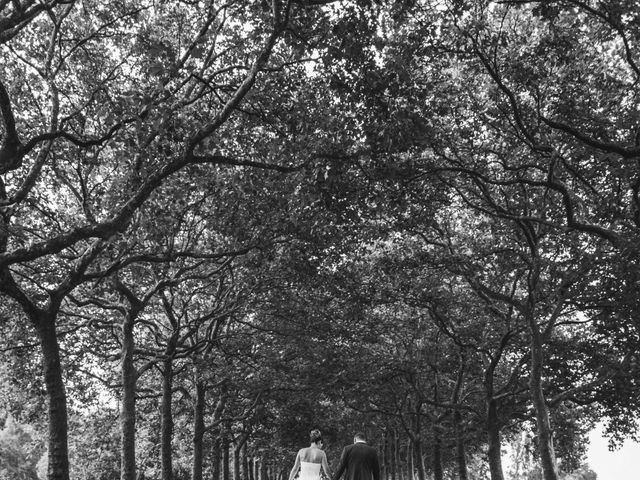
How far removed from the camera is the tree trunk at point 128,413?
1628 centimetres

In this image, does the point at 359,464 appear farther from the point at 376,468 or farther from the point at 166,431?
the point at 166,431

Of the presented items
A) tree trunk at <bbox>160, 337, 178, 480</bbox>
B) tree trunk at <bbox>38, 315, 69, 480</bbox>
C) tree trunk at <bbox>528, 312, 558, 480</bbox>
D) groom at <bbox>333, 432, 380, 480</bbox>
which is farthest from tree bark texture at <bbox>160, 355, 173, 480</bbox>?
tree trunk at <bbox>528, 312, 558, 480</bbox>

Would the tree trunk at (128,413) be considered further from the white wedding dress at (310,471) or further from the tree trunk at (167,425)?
the white wedding dress at (310,471)

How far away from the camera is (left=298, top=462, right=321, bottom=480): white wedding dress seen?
11.4m

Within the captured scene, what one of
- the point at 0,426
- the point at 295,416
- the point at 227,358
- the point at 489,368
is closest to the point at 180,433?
the point at 295,416

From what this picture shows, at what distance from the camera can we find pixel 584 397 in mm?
22359

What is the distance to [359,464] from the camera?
10.2 m

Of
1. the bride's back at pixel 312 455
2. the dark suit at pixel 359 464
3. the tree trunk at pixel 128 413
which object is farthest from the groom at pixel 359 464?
the tree trunk at pixel 128 413

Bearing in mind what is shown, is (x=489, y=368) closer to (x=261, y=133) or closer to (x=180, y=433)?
(x=261, y=133)

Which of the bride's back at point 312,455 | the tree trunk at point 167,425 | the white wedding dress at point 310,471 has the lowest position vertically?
the white wedding dress at point 310,471

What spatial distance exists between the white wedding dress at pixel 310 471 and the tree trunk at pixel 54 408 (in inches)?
190

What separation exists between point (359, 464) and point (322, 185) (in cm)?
565

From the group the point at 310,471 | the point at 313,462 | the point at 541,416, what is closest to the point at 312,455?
the point at 313,462

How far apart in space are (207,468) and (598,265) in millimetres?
52225
